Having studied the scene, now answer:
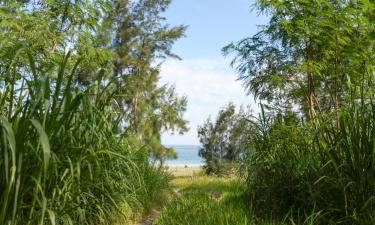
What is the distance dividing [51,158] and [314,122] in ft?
11.1

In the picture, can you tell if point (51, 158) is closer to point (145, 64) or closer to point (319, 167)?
point (319, 167)

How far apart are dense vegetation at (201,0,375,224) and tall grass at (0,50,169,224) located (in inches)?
75.1

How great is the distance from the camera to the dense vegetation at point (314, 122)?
3.71 meters

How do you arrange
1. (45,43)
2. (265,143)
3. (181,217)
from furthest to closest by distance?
(45,43)
(265,143)
(181,217)

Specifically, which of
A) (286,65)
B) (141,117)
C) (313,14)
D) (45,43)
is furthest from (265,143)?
(141,117)

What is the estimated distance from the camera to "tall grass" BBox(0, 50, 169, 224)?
2.42m

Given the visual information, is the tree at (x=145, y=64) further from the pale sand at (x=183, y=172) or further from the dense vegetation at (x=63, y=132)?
the dense vegetation at (x=63, y=132)

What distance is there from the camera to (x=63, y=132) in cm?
305

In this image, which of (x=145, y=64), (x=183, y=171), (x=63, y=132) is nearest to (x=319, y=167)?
(x=63, y=132)

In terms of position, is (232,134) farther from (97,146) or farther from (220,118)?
(97,146)

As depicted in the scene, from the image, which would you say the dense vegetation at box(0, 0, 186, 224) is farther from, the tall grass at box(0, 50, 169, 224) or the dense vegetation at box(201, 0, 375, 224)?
the dense vegetation at box(201, 0, 375, 224)

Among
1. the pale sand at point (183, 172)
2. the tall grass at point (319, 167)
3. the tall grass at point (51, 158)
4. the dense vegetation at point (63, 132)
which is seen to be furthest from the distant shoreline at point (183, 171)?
the tall grass at point (51, 158)

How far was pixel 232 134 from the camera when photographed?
22.4 m

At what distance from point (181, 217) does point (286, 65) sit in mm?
2816
